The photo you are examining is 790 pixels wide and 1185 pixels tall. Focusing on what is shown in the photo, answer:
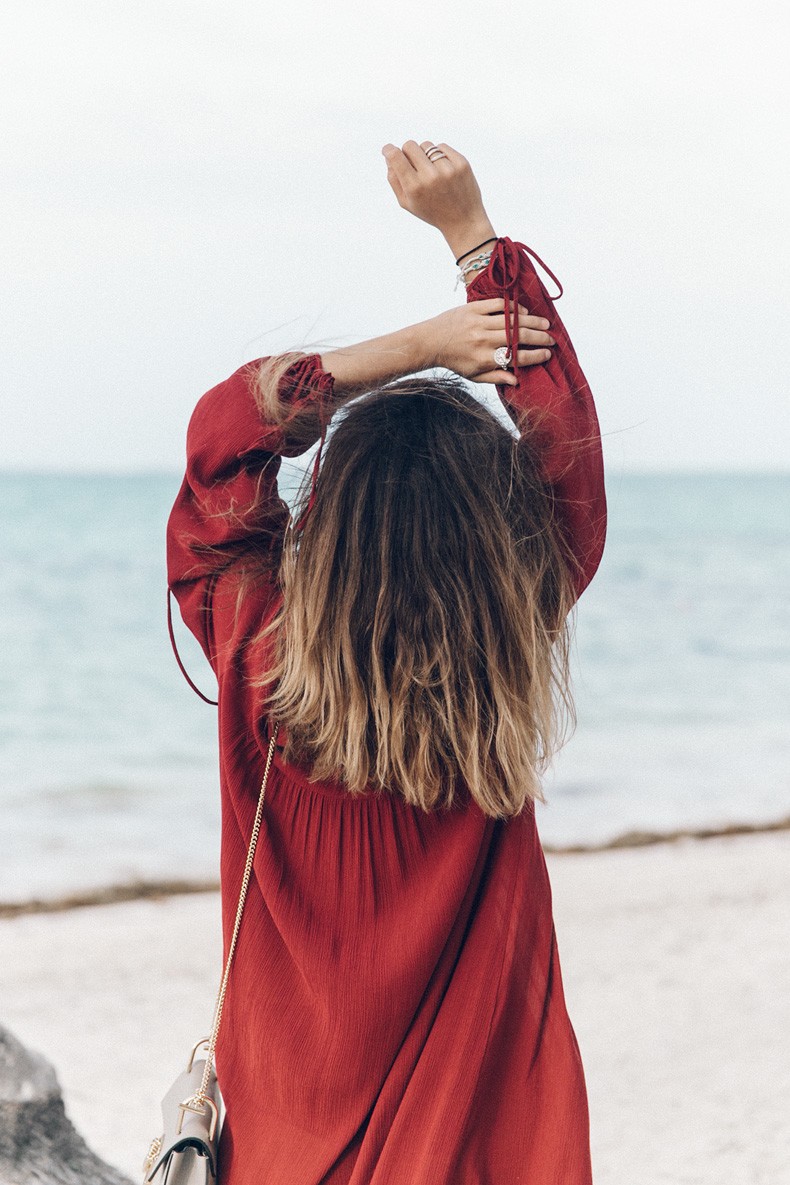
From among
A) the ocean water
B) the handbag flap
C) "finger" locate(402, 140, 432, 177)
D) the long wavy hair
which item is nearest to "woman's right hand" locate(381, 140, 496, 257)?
"finger" locate(402, 140, 432, 177)

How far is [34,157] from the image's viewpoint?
25.2 meters

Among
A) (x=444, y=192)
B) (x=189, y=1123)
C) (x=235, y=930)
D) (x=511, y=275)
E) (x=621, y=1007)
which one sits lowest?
(x=621, y=1007)

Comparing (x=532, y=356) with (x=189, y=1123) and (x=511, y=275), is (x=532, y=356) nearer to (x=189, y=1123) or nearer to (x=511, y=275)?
(x=511, y=275)

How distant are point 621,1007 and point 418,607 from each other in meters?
3.77

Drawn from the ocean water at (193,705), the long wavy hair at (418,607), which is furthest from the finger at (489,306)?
the ocean water at (193,705)

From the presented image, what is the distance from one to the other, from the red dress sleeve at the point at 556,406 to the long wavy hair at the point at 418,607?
0.03m

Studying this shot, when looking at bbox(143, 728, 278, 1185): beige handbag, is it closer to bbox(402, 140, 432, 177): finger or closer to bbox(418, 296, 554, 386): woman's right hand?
bbox(418, 296, 554, 386): woman's right hand

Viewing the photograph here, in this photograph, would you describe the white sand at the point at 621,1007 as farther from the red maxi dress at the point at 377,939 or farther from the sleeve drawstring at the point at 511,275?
the sleeve drawstring at the point at 511,275

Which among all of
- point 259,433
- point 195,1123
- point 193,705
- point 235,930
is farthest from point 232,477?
point 193,705

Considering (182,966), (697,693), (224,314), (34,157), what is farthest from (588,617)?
(34,157)

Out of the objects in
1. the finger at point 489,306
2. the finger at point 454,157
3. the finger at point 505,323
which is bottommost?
the finger at point 505,323

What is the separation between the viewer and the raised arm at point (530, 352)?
1.41m

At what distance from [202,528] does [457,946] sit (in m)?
0.65

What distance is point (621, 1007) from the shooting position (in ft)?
15.1
